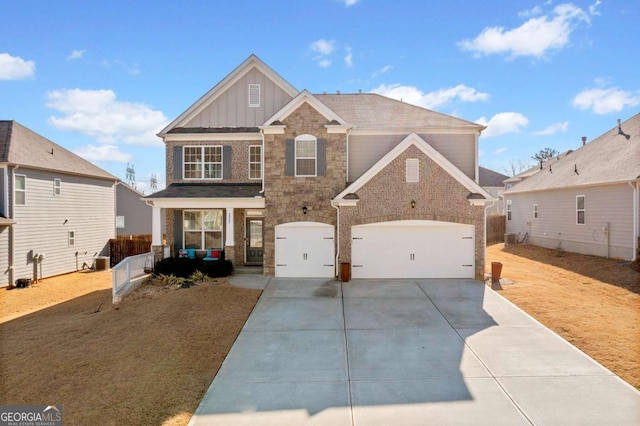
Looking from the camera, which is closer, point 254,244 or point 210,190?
point 210,190

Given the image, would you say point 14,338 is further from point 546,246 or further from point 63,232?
point 546,246

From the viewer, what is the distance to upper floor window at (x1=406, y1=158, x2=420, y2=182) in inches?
563

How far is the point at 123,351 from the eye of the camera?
8406 millimetres

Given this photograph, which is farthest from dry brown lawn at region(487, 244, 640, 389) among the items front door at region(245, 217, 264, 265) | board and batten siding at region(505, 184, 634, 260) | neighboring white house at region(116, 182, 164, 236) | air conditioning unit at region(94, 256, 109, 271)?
neighboring white house at region(116, 182, 164, 236)

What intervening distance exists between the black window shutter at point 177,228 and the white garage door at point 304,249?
4.97 meters

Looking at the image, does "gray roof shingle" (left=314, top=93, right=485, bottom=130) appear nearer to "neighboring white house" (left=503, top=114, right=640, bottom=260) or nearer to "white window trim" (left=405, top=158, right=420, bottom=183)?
"white window trim" (left=405, top=158, right=420, bottom=183)

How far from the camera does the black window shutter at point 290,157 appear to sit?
15352mm

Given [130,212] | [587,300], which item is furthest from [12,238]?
[587,300]

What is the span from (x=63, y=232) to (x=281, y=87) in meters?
13.7

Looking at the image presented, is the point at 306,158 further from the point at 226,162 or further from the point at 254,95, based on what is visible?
the point at 254,95

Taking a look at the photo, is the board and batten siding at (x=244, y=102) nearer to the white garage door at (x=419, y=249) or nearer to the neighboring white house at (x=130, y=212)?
the white garage door at (x=419, y=249)

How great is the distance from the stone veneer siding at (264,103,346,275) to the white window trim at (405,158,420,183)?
8.41 ft

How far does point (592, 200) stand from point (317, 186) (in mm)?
14442

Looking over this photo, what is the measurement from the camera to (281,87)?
1753 cm
